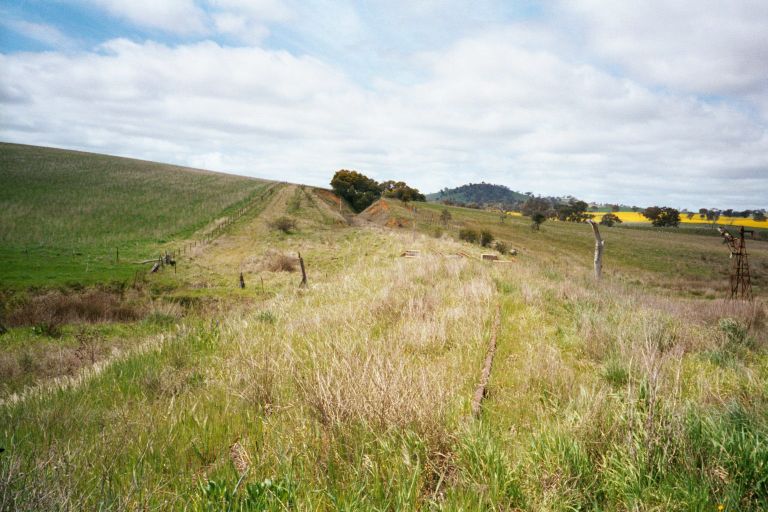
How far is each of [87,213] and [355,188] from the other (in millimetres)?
51546

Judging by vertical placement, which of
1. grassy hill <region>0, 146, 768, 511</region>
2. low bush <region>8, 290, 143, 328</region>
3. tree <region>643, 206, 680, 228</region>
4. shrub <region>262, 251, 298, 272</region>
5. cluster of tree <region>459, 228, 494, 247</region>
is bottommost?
low bush <region>8, 290, 143, 328</region>

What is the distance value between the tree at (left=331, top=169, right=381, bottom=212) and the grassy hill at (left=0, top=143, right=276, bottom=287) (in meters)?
17.4

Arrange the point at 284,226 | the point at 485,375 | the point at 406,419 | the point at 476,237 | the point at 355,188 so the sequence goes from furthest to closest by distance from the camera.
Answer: the point at 355,188
the point at 476,237
the point at 284,226
the point at 485,375
the point at 406,419

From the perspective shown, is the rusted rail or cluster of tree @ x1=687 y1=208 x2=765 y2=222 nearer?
the rusted rail

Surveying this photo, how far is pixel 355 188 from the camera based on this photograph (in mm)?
85688

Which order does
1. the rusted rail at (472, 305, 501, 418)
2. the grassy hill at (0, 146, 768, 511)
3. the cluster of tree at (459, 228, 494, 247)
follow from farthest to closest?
the cluster of tree at (459, 228, 494, 247), the rusted rail at (472, 305, 501, 418), the grassy hill at (0, 146, 768, 511)

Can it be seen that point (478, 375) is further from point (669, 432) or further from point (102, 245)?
point (102, 245)

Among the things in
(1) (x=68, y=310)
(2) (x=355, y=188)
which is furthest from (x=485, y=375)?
(2) (x=355, y=188)

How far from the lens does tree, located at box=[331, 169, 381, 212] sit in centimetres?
8488

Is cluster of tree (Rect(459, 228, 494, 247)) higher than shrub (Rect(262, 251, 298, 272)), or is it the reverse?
cluster of tree (Rect(459, 228, 494, 247))

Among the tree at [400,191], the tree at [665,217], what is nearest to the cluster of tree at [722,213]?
the tree at [665,217]

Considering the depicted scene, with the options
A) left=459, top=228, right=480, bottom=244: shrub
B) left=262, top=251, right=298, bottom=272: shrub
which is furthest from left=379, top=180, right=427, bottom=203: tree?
left=262, top=251, right=298, bottom=272: shrub

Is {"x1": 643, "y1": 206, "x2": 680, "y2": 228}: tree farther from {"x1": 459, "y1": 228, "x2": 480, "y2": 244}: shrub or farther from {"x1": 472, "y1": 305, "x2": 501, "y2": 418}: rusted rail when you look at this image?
{"x1": 472, "y1": 305, "x2": 501, "y2": 418}: rusted rail

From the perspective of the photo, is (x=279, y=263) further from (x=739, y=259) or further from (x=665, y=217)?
(x=665, y=217)
